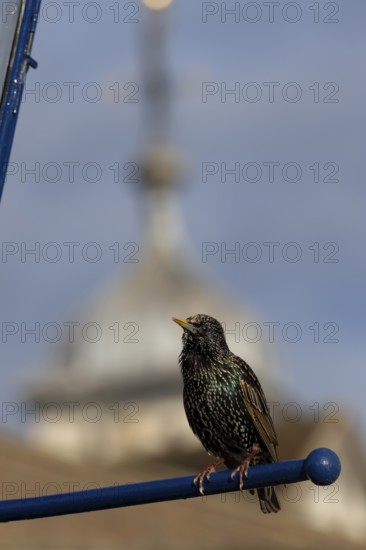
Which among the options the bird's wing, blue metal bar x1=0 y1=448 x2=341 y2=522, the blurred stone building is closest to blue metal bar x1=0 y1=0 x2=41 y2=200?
blue metal bar x1=0 y1=448 x2=341 y2=522

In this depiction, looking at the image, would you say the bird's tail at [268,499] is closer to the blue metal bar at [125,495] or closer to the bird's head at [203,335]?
the bird's head at [203,335]

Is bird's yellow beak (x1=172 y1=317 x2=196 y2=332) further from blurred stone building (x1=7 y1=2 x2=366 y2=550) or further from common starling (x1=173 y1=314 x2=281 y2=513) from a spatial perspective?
blurred stone building (x1=7 y1=2 x2=366 y2=550)

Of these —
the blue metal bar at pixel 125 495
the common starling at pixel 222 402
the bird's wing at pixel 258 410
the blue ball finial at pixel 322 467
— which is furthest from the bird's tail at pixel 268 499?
the blue ball finial at pixel 322 467

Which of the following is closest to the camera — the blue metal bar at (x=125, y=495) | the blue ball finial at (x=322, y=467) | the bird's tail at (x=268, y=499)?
the blue ball finial at (x=322, y=467)

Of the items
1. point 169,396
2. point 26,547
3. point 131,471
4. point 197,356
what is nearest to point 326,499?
point 169,396

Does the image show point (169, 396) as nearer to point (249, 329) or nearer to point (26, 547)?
point (249, 329)
